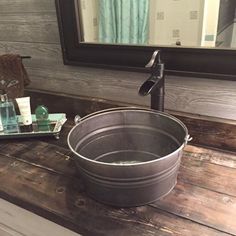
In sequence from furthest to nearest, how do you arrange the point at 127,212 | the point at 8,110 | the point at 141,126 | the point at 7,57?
1. the point at 7,57
2. the point at 8,110
3. the point at 141,126
4. the point at 127,212

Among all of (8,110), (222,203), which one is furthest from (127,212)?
(8,110)

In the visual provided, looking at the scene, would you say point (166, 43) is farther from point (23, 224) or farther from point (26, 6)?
point (23, 224)

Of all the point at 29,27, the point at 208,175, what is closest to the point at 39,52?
the point at 29,27

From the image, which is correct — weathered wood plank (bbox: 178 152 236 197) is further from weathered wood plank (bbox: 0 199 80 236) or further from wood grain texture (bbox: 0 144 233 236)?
weathered wood plank (bbox: 0 199 80 236)

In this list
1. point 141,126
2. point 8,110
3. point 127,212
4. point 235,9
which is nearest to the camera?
point 127,212

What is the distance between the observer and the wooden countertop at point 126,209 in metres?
0.67

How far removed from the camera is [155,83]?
2.72 ft

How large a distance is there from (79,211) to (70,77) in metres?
0.64

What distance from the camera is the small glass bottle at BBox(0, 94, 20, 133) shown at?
104 cm

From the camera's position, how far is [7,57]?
3.84 ft

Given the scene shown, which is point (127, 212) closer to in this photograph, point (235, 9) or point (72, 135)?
point (72, 135)

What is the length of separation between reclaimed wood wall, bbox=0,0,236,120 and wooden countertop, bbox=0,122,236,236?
164 mm

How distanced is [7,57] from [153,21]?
2.03 feet

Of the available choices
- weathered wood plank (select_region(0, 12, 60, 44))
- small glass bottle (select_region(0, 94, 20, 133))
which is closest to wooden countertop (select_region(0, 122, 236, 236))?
small glass bottle (select_region(0, 94, 20, 133))
